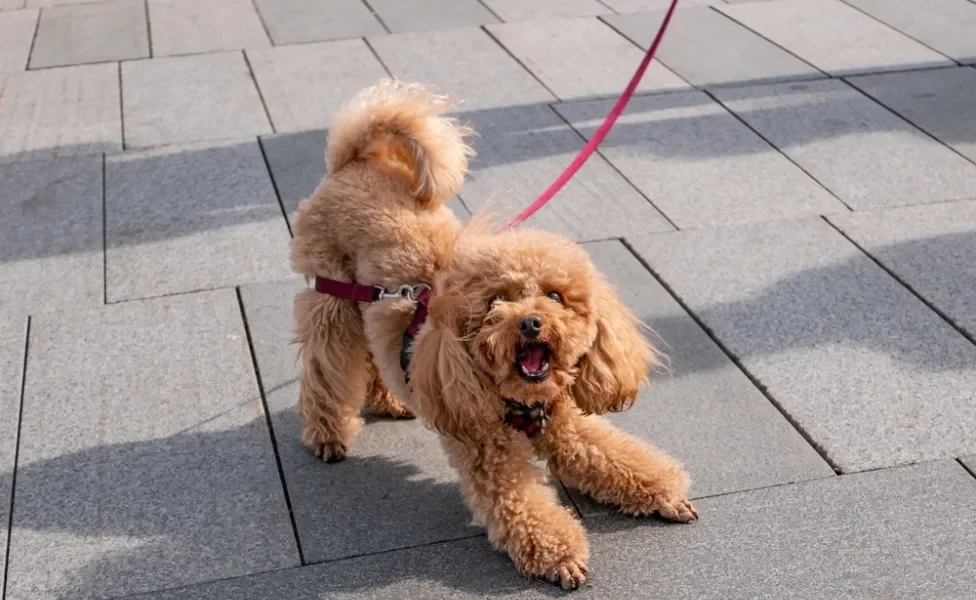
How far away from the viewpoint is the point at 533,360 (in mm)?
3121

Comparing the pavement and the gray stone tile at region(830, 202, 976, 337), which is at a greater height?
the gray stone tile at region(830, 202, 976, 337)

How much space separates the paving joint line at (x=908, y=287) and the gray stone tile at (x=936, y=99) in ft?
4.21

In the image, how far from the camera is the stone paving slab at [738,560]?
338cm

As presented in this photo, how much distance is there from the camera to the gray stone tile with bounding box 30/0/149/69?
8.30 meters

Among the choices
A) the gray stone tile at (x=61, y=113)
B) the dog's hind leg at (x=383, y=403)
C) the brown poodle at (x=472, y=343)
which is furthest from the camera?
the gray stone tile at (x=61, y=113)

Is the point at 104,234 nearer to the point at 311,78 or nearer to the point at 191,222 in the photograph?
the point at 191,222

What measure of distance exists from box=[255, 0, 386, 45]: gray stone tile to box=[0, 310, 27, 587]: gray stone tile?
4.07 meters

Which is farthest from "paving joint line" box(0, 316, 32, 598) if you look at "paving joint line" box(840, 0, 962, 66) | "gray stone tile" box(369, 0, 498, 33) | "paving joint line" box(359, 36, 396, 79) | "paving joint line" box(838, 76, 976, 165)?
"paving joint line" box(840, 0, 962, 66)

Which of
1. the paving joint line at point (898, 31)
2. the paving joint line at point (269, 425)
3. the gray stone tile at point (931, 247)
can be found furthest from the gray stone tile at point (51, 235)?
the paving joint line at point (898, 31)

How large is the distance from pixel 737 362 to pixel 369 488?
A: 5.10 feet

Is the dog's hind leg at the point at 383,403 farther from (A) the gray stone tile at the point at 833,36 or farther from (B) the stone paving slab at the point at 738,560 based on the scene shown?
(A) the gray stone tile at the point at 833,36

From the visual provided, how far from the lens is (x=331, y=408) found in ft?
13.1

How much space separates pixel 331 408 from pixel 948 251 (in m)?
3.00

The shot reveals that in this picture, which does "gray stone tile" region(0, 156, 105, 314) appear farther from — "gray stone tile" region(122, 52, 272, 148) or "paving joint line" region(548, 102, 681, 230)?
"paving joint line" region(548, 102, 681, 230)
